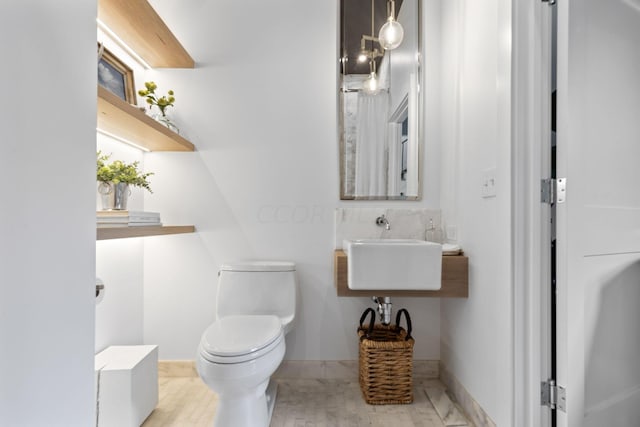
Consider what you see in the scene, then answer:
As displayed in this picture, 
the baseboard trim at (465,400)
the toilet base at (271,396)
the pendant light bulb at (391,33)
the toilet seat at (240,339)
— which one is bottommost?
the toilet base at (271,396)

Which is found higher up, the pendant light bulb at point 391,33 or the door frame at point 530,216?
the pendant light bulb at point 391,33

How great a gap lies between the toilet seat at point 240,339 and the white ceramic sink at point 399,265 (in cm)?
42

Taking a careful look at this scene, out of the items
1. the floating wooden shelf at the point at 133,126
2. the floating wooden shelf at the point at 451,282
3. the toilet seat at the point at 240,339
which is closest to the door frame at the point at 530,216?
the floating wooden shelf at the point at 451,282

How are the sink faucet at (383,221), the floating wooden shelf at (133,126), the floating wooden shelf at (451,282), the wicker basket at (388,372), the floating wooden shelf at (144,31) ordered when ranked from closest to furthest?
the floating wooden shelf at (133,126), the floating wooden shelf at (144,31), the floating wooden shelf at (451,282), the wicker basket at (388,372), the sink faucet at (383,221)

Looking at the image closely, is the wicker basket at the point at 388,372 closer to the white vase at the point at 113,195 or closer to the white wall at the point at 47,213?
the white wall at the point at 47,213

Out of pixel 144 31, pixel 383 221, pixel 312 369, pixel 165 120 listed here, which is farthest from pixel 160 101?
pixel 312 369

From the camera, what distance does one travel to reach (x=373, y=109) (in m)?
2.04

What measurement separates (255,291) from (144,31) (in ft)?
4.58

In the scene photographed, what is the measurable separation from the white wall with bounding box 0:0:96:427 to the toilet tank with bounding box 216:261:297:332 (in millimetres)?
978

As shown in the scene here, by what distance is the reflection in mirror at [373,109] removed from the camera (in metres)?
2.04

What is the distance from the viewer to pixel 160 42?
5.71 ft

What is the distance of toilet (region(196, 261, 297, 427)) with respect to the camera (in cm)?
132

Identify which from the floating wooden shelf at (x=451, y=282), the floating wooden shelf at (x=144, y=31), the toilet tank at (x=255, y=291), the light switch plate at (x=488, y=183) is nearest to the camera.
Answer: the light switch plate at (x=488, y=183)

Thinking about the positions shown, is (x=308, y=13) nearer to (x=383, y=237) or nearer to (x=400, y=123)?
(x=400, y=123)
